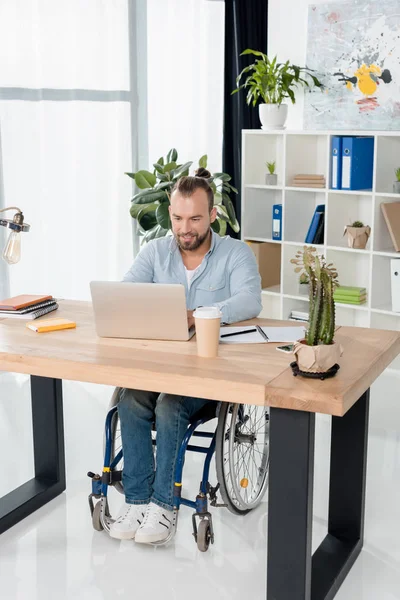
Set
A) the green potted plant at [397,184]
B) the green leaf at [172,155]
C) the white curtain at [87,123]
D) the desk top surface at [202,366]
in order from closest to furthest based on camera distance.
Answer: the desk top surface at [202,366]
the white curtain at [87,123]
the green potted plant at [397,184]
the green leaf at [172,155]

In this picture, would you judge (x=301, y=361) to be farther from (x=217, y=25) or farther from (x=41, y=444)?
(x=217, y=25)

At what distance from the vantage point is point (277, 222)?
5.40 m

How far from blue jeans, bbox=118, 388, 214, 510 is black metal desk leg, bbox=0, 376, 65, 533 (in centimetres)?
47

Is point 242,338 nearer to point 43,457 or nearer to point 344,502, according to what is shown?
point 344,502

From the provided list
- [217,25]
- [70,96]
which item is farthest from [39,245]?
[217,25]

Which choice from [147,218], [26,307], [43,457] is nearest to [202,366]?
[26,307]

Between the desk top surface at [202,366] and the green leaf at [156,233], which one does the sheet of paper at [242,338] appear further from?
the green leaf at [156,233]

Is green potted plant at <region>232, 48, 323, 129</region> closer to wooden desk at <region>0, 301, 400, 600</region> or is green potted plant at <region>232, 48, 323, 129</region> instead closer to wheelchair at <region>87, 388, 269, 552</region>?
wooden desk at <region>0, 301, 400, 600</region>

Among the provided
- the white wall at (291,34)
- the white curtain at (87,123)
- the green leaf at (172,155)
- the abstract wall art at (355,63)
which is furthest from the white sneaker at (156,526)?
the white wall at (291,34)

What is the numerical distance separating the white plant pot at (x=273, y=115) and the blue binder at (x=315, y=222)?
1.97 feet

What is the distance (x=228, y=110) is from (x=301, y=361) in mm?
3962

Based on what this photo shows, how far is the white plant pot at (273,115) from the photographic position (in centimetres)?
524

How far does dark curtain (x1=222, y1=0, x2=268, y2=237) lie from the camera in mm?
5734

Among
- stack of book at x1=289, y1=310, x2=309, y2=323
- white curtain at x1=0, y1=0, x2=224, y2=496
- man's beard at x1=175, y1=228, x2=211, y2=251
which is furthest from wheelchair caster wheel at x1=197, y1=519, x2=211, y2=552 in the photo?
stack of book at x1=289, y1=310, x2=309, y2=323
